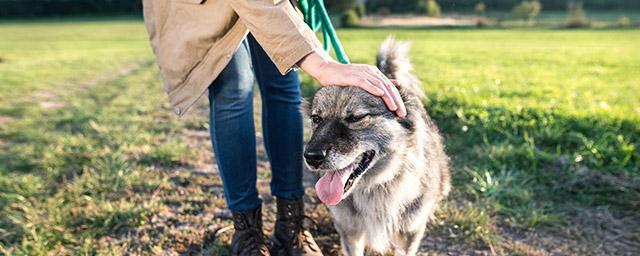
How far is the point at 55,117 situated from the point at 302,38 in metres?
5.38

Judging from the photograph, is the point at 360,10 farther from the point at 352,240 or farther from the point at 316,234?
the point at 352,240

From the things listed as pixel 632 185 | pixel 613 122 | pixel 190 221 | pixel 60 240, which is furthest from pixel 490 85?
pixel 60 240

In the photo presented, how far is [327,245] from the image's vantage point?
9.01ft

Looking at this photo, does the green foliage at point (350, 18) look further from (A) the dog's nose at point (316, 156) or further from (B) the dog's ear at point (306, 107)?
(A) the dog's nose at point (316, 156)

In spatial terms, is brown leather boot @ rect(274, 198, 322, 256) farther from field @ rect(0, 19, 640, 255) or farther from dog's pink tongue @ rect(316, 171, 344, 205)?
dog's pink tongue @ rect(316, 171, 344, 205)

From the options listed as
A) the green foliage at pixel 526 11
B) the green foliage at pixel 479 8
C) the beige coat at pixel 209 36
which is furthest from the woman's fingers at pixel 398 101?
the green foliage at pixel 526 11

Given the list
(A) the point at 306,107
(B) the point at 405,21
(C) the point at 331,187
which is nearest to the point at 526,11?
(B) the point at 405,21

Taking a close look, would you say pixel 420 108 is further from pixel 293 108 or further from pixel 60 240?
pixel 60 240

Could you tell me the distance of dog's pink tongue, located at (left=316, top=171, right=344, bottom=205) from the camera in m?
2.07

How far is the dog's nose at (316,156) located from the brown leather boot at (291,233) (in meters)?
0.69

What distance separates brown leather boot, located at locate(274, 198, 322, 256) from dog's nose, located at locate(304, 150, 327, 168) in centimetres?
69

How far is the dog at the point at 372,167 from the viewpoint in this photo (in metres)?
2.07

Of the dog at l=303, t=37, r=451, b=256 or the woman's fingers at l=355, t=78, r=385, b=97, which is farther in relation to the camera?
the dog at l=303, t=37, r=451, b=256

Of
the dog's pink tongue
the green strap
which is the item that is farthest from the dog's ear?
the dog's pink tongue
